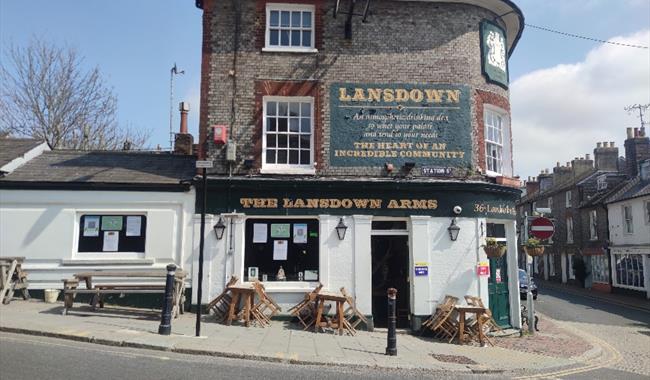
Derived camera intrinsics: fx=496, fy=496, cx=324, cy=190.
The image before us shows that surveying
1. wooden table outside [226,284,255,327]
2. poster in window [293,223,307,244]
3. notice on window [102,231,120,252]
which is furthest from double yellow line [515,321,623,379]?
notice on window [102,231,120,252]

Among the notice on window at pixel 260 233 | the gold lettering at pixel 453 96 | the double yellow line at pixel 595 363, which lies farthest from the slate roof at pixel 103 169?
the double yellow line at pixel 595 363

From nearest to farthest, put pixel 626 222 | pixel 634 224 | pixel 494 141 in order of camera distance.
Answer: pixel 494 141 < pixel 634 224 < pixel 626 222

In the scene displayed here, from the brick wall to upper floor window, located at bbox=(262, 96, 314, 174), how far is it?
0.98ft

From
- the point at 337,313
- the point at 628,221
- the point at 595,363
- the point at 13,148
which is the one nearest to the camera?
the point at 595,363

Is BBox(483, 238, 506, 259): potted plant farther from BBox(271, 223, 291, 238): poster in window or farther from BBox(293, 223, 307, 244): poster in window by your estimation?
BBox(271, 223, 291, 238): poster in window

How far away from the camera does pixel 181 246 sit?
474 inches

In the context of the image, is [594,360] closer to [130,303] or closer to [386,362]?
[386,362]

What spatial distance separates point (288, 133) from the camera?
12.7 metres

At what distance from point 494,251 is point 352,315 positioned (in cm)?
→ 377

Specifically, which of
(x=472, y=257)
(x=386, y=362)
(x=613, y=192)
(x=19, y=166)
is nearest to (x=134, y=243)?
(x=19, y=166)

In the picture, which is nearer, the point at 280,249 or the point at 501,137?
the point at 280,249

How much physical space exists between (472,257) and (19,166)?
11.9 metres

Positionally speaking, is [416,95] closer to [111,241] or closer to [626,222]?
[111,241]

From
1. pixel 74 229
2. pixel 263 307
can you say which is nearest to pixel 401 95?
pixel 263 307
